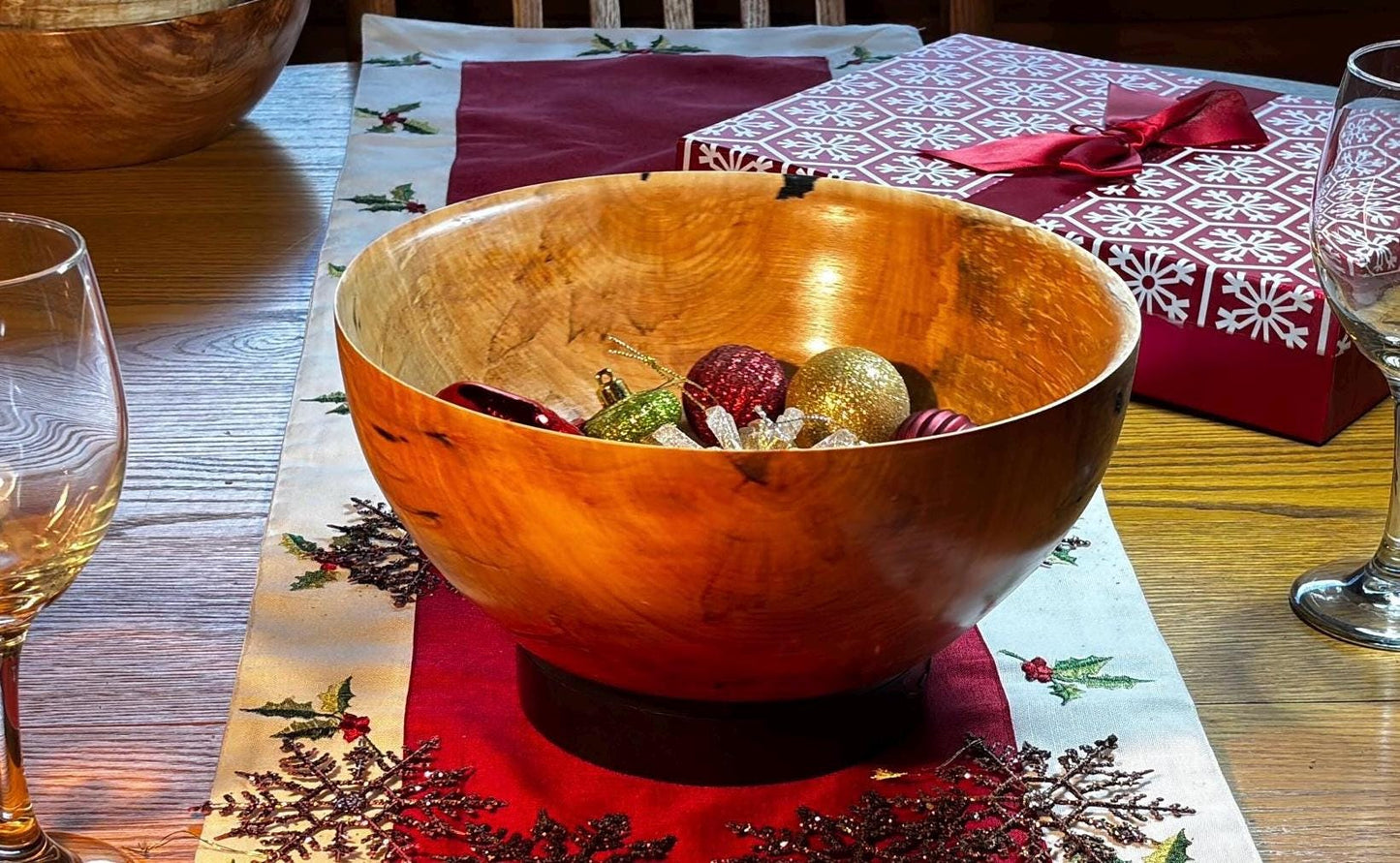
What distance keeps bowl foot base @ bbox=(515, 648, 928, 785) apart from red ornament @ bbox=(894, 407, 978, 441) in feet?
0.34

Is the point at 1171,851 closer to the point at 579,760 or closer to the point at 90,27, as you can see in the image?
the point at 579,760

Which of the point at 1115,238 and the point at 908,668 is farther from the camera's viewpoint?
the point at 1115,238

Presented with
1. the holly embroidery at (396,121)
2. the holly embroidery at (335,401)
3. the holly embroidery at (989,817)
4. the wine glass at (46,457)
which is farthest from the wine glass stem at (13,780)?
the holly embroidery at (396,121)

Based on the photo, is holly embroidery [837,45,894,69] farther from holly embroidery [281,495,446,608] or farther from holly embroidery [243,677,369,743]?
holly embroidery [243,677,369,743]

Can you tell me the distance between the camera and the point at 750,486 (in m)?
0.47

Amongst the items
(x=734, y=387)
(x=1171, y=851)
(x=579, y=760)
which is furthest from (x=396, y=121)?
(x=1171, y=851)

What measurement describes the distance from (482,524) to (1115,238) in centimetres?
54

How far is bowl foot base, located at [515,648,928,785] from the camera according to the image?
563 millimetres

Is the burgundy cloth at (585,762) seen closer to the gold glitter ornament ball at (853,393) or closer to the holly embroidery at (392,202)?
the gold glitter ornament ball at (853,393)

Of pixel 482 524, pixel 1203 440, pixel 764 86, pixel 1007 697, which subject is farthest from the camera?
pixel 764 86

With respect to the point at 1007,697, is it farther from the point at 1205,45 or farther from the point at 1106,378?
the point at 1205,45

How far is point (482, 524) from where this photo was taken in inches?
19.9

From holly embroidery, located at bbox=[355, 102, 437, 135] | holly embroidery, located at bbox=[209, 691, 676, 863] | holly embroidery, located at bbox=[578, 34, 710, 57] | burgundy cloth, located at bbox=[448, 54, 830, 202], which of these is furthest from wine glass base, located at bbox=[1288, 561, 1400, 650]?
holly embroidery, located at bbox=[578, 34, 710, 57]

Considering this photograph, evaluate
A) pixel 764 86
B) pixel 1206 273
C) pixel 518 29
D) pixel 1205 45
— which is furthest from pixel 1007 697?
pixel 1205 45
